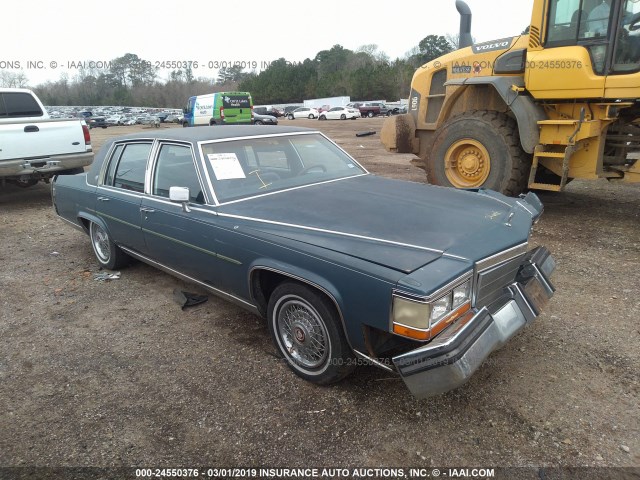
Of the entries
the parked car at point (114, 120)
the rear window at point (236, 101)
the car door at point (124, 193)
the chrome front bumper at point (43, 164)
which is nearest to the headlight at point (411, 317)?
the car door at point (124, 193)

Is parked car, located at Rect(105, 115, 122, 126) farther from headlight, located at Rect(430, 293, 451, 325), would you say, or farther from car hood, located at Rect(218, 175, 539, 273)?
headlight, located at Rect(430, 293, 451, 325)

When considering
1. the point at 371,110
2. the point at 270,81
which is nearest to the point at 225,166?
the point at 371,110

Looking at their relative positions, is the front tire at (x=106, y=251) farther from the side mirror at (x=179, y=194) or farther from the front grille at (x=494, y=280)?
the front grille at (x=494, y=280)

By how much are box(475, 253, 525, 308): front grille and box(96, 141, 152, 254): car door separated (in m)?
3.04

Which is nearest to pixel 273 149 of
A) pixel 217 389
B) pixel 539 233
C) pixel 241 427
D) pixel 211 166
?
pixel 211 166

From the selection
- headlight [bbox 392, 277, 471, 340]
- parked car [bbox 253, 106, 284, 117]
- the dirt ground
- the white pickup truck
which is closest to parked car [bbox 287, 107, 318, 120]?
parked car [bbox 253, 106, 284, 117]

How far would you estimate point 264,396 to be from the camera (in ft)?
9.45

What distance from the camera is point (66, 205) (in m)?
5.35

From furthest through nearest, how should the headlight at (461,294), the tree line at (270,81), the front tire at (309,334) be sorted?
1. the tree line at (270,81)
2. the front tire at (309,334)
3. the headlight at (461,294)

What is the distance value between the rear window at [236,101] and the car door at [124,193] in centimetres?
2609

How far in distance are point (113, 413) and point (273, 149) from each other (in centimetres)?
243

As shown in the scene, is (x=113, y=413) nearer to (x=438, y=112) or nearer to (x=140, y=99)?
(x=438, y=112)

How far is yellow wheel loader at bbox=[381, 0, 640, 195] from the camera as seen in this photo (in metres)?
5.46

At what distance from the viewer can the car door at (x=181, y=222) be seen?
336 cm
